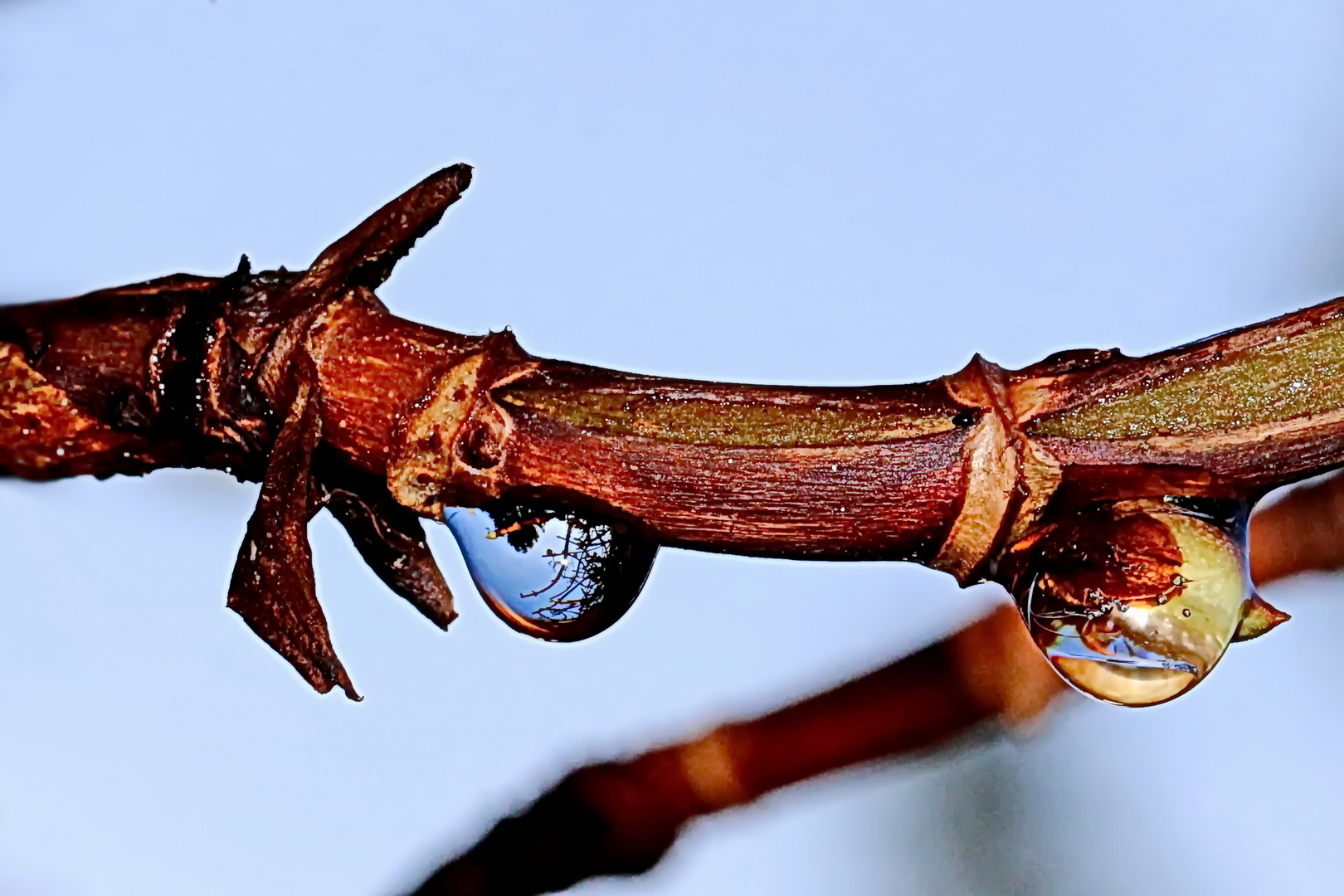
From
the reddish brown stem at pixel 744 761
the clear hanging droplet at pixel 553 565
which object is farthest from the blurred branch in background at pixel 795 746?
the clear hanging droplet at pixel 553 565

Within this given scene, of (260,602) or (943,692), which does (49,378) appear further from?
(943,692)

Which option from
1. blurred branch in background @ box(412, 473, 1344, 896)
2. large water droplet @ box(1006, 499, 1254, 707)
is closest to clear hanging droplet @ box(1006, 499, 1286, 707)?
large water droplet @ box(1006, 499, 1254, 707)

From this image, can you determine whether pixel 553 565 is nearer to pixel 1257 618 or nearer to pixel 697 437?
pixel 697 437

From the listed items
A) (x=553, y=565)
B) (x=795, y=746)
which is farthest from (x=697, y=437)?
(x=795, y=746)

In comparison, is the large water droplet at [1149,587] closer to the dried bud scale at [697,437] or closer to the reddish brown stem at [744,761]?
the dried bud scale at [697,437]

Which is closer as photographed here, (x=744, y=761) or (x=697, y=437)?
(x=697, y=437)
